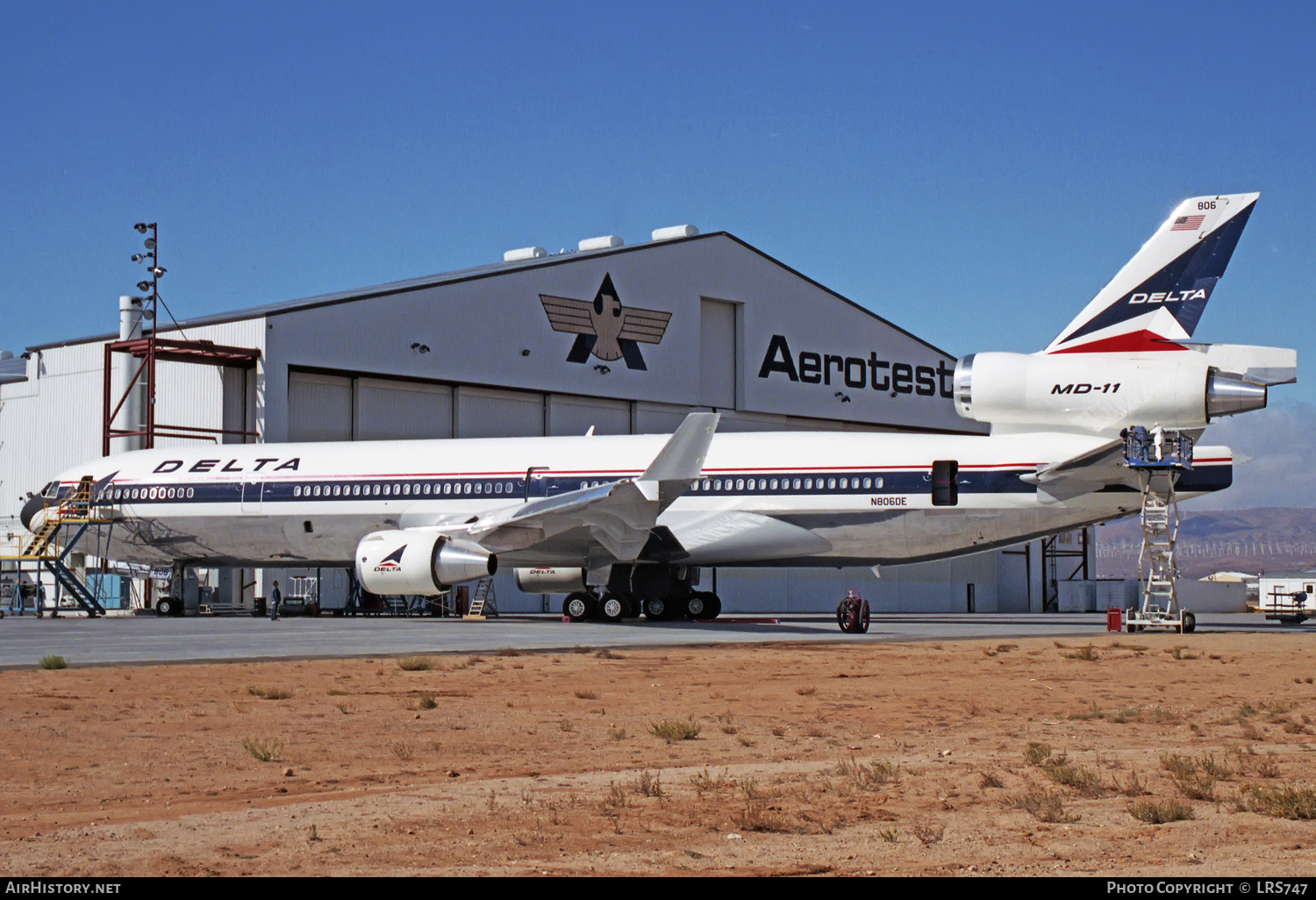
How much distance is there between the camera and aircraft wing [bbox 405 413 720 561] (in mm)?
24844

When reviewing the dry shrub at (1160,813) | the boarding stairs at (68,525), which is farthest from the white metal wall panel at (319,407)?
the dry shrub at (1160,813)

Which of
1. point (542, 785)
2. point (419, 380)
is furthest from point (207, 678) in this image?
point (419, 380)

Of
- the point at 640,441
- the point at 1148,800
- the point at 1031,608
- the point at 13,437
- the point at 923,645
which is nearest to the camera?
the point at 1148,800

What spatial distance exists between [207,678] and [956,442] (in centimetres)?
1830

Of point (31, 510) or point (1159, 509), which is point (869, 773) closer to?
point (1159, 509)

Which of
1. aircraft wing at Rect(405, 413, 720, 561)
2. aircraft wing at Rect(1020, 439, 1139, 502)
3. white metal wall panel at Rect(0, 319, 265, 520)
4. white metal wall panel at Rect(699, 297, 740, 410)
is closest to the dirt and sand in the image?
aircraft wing at Rect(405, 413, 720, 561)

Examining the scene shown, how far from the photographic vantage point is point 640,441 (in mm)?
31312

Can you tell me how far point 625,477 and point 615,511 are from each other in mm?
3937

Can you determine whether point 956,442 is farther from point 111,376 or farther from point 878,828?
point 111,376

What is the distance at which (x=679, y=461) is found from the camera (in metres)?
25.0

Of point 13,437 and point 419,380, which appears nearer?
point 419,380

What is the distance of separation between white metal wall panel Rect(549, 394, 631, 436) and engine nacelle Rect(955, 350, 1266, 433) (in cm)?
1973

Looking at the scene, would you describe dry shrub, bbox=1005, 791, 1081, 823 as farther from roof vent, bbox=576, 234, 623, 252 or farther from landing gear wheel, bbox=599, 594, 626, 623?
roof vent, bbox=576, 234, 623, 252

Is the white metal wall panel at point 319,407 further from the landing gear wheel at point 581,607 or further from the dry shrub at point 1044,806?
the dry shrub at point 1044,806
